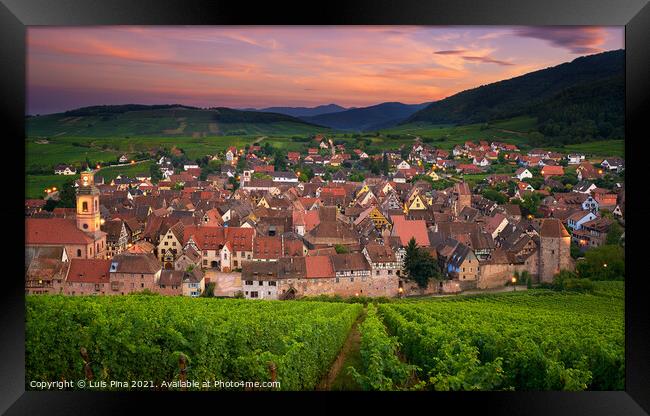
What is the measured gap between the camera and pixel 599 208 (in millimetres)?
8969

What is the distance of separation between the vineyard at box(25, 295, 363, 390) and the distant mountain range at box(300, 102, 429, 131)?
164 inches

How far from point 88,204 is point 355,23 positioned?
5.85 meters

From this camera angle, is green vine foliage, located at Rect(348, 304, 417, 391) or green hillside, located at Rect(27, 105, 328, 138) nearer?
green vine foliage, located at Rect(348, 304, 417, 391)

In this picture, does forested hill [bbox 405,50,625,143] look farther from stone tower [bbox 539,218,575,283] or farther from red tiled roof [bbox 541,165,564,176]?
stone tower [bbox 539,218,575,283]

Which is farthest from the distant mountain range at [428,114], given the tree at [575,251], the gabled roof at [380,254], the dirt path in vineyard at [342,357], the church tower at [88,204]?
the dirt path in vineyard at [342,357]

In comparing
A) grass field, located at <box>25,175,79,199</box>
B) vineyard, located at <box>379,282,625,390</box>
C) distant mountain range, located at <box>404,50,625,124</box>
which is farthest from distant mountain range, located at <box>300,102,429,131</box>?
grass field, located at <box>25,175,79,199</box>

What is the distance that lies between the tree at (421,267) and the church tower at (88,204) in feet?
18.2

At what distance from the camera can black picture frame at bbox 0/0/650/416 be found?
5445mm

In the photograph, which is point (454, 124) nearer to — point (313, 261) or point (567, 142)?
point (567, 142)

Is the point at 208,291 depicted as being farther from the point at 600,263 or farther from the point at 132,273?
the point at 600,263

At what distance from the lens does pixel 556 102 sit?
992cm

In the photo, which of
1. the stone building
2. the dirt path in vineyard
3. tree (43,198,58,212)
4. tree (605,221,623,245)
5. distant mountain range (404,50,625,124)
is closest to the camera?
the dirt path in vineyard
